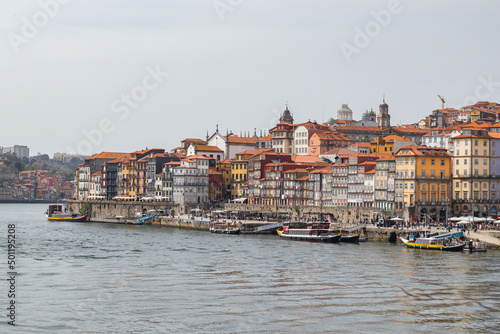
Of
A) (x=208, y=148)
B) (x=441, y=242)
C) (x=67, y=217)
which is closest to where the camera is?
(x=441, y=242)

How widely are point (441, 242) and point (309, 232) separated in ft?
58.4

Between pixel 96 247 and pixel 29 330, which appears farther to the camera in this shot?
pixel 96 247

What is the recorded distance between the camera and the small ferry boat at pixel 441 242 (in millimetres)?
80188

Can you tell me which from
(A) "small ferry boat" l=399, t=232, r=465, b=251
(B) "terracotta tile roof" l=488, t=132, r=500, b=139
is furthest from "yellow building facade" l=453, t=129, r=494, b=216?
(A) "small ferry boat" l=399, t=232, r=465, b=251

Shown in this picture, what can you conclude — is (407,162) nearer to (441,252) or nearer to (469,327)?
(441,252)

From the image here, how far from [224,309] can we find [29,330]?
33.9ft

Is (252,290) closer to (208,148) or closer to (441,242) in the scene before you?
(441,242)

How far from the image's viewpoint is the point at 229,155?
164 metres

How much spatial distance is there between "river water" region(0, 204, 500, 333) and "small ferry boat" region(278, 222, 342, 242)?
9.91m

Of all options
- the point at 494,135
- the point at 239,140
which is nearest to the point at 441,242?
the point at 494,135

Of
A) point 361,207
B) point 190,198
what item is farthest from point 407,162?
point 190,198

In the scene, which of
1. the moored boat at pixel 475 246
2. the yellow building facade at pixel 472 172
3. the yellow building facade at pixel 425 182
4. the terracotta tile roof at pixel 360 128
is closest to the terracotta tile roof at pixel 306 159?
the terracotta tile roof at pixel 360 128

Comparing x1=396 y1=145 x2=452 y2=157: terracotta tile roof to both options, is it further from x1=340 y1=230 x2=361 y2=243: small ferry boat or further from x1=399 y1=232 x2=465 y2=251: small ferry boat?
x1=399 y1=232 x2=465 y2=251: small ferry boat

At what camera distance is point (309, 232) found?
95062 mm
